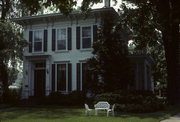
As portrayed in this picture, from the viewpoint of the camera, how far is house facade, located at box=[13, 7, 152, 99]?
2517 cm

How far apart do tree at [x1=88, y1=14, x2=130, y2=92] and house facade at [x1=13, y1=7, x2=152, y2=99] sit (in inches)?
102

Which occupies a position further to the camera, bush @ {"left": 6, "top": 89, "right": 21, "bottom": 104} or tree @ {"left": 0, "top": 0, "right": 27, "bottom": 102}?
bush @ {"left": 6, "top": 89, "right": 21, "bottom": 104}

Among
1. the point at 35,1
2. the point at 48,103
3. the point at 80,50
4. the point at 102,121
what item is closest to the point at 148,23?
the point at 80,50

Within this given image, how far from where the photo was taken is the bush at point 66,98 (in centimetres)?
2247

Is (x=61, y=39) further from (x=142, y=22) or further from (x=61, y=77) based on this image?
(x=142, y=22)

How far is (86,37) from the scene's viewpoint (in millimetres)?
25359

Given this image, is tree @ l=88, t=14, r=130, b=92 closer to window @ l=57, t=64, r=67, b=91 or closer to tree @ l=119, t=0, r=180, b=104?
tree @ l=119, t=0, r=180, b=104

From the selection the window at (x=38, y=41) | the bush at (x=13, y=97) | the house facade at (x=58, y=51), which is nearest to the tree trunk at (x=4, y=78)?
the bush at (x=13, y=97)

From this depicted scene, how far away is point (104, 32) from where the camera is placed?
2222 centimetres

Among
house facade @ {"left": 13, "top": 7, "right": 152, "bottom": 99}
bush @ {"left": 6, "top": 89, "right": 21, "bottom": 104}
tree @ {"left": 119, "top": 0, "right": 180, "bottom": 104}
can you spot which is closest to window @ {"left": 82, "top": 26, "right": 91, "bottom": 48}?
house facade @ {"left": 13, "top": 7, "right": 152, "bottom": 99}

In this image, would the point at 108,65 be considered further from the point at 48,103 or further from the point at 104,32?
the point at 48,103

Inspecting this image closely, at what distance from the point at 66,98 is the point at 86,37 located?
5.64m

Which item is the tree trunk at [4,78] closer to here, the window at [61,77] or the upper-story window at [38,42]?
the upper-story window at [38,42]

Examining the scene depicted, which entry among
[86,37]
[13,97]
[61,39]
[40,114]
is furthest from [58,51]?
[40,114]
